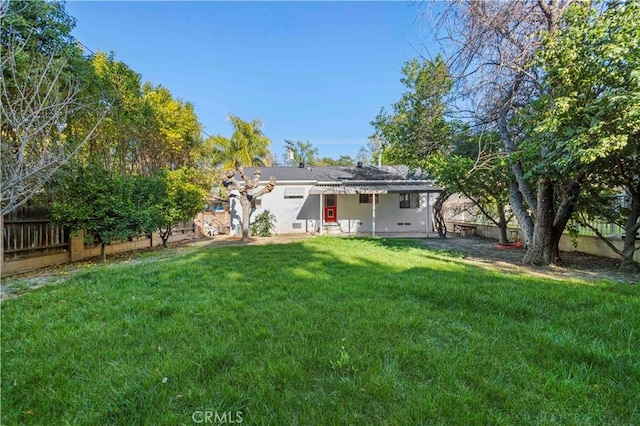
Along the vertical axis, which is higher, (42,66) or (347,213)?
(42,66)

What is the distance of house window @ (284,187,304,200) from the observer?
57.4ft

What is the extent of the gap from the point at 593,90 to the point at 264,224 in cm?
1400

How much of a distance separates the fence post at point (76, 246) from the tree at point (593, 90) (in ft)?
40.9

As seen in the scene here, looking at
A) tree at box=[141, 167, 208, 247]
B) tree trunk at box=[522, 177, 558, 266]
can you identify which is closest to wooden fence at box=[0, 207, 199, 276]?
tree at box=[141, 167, 208, 247]

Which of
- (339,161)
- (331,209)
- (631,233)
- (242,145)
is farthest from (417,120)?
(339,161)

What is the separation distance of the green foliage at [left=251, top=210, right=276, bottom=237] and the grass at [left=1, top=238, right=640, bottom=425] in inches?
429

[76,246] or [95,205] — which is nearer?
[95,205]

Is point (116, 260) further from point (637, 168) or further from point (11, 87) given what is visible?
point (637, 168)

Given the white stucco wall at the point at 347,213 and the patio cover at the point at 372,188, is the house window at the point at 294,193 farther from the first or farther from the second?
the patio cover at the point at 372,188

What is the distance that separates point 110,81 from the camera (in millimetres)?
9109

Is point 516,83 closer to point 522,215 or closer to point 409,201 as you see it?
point 522,215

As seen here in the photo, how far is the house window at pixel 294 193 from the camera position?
1750 centimetres

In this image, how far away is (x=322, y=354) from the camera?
2.90m

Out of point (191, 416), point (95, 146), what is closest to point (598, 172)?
point (191, 416)
